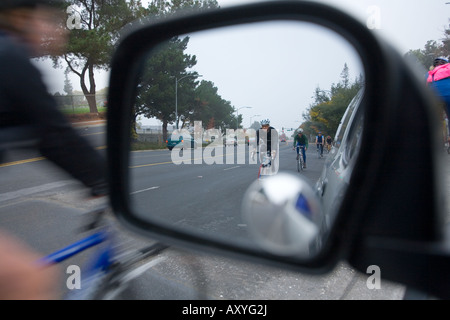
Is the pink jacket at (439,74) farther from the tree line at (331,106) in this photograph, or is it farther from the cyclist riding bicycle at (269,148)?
the cyclist riding bicycle at (269,148)

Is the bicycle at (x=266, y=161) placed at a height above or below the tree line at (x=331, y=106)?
below

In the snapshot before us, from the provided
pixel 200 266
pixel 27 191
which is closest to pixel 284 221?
pixel 200 266

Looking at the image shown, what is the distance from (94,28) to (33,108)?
2383 cm

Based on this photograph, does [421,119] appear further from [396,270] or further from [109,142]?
[109,142]

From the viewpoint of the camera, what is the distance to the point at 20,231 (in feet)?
15.9

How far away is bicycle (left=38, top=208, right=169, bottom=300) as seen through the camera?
6.78 ft

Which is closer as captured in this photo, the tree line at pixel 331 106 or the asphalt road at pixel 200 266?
the tree line at pixel 331 106

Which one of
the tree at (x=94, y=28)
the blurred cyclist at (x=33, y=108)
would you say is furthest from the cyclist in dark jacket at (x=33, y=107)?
the tree at (x=94, y=28)

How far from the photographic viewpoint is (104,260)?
7.25 feet

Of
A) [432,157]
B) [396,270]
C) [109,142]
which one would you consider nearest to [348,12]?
[432,157]

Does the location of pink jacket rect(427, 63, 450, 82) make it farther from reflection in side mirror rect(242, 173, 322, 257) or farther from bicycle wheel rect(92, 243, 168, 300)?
bicycle wheel rect(92, 243, 168, 300)

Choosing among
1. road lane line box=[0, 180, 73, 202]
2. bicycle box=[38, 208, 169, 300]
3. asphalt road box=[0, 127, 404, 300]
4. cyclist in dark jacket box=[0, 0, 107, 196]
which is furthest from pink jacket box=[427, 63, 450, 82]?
road lane line box=[0, 180, 73, 202]

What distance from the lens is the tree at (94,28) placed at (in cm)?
2123

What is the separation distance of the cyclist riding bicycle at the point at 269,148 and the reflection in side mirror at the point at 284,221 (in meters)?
0.79
